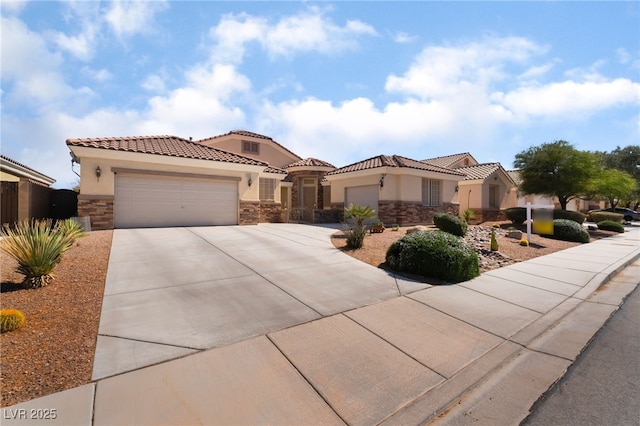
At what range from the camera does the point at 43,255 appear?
5.21 m

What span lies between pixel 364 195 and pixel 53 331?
57.4 feet

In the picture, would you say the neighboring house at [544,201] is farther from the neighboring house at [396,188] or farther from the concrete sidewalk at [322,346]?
the concrete sidewalk at [322,346]

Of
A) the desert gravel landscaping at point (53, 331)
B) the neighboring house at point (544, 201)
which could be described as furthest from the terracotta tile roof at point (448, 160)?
the desert gravel landscaping at point (53, 331)

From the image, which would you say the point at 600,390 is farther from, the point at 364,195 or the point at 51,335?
the point at 364,195

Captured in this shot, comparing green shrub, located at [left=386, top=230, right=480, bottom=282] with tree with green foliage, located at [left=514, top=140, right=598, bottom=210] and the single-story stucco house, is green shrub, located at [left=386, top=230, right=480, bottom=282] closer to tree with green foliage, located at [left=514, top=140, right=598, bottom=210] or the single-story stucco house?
the single-story stucco house

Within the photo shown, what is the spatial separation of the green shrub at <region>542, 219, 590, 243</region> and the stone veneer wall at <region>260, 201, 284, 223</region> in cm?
1515

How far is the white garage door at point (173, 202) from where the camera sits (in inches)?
533

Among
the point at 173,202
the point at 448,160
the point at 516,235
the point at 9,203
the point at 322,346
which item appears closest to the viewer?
the point at 322,346

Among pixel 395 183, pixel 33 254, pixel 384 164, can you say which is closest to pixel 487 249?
pixel 384 164

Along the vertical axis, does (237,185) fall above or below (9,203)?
above

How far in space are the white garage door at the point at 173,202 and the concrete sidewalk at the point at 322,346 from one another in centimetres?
781

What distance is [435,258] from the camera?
22.6 ft

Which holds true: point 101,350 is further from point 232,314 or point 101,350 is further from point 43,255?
point 43,255

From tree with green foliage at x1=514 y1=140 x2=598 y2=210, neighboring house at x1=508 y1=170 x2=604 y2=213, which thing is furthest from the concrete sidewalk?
neighboring house at x1=508 y1=170 x2=604 y2=213
